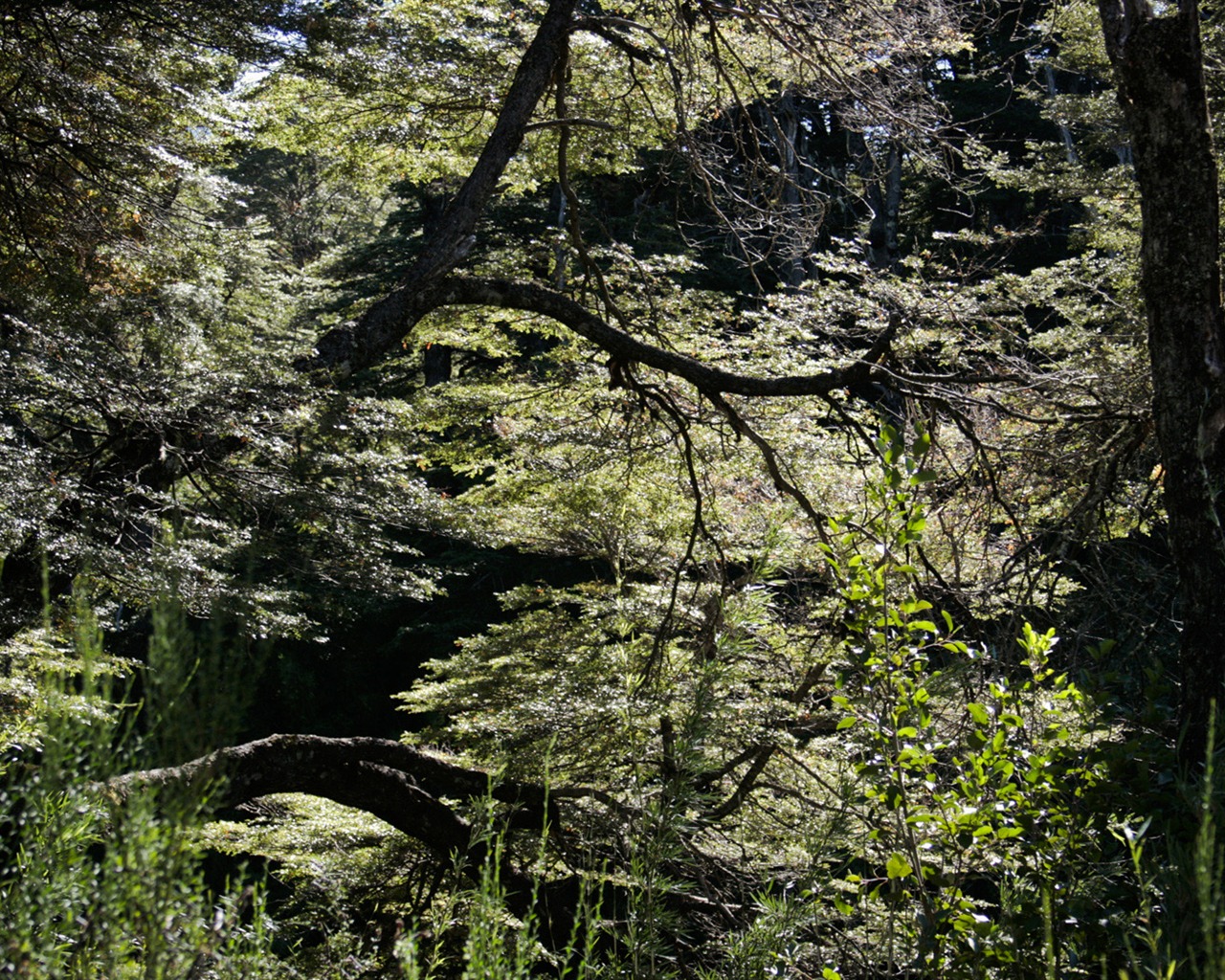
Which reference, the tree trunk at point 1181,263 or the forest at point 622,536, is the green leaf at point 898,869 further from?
the tree trunk at point 1181,263

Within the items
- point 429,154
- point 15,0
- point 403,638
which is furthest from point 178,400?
point 403,638

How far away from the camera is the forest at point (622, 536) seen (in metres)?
1.98

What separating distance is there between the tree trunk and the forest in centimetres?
1

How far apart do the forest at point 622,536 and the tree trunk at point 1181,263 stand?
0.05ft

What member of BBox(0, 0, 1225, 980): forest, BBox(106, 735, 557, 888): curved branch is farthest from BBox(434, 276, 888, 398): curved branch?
BBox(106, 735, 557, 888): curved branch

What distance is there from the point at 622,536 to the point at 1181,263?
482 centimetres

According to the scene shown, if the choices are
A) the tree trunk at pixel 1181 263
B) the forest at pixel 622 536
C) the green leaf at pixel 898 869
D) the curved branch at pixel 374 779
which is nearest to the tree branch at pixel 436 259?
the forest at pixel 622 536

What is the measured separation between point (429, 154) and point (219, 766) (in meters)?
6.06

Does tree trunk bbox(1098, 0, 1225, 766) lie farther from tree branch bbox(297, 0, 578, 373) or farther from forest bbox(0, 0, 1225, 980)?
tree branch bbox(297, 0, 578, 373)

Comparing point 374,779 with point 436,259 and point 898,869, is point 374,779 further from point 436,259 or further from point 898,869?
point 898,869

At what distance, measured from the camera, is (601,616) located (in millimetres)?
7422

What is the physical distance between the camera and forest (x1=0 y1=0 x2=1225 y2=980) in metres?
1.98

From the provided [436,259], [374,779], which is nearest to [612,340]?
[436,259]


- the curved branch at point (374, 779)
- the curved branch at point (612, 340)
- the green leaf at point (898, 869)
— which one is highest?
the curved branch at point (612, 340)
